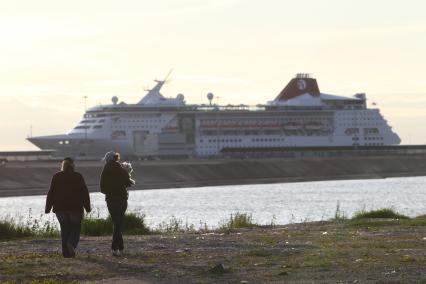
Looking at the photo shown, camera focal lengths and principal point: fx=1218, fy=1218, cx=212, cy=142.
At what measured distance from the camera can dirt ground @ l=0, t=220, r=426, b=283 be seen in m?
16.3

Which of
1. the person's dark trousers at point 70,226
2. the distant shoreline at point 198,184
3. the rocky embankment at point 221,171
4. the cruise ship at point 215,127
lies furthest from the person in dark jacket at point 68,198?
the cruise ship at point 215,127

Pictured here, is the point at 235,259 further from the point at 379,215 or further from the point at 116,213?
the point at 379,215

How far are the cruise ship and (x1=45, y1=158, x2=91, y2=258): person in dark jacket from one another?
369 ft

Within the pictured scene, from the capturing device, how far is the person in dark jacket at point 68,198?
1894 cm

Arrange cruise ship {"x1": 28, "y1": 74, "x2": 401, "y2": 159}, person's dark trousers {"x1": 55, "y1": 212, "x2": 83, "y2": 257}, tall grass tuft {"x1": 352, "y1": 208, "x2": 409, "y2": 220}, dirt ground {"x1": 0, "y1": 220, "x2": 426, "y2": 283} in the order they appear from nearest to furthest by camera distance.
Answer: dirt ground {"x1": 0, "y1": 220, "x2": 426, "y2": 283} → person's dark trousers {"x1": 55, "y1": 212, "x2": 83, "y2": 257} → tall grass tuft {"x1": 352, "y1": 208, "x2": 409, "y2": 220} → cruise ship {"x1": 28, "y1": 74, "x2": 401, "y2": 159}

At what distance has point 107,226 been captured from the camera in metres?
25.9

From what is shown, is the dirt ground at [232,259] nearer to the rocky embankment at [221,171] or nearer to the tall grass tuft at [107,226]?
the tall grass tuft at [107,226]

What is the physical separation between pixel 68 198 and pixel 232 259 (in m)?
2.72

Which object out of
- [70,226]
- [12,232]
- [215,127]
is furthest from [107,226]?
[215,127]

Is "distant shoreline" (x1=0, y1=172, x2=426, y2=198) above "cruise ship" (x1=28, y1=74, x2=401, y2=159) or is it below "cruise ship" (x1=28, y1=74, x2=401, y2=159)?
below

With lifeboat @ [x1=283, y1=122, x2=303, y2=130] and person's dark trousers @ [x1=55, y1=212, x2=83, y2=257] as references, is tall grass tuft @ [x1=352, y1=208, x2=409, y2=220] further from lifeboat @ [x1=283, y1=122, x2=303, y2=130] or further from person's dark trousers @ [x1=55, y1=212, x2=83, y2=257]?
lifeboat @ [x1=283, y1=122, x2=303, y2=130]

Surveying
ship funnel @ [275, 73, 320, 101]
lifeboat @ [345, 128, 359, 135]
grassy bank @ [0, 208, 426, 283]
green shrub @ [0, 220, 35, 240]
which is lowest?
grassy bank @ [0, 208, 426, 283]

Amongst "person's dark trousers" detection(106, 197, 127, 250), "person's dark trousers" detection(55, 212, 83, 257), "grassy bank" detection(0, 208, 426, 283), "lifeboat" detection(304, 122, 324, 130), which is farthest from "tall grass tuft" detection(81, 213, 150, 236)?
"lifeboat" detection(304, 122, 324, 130)

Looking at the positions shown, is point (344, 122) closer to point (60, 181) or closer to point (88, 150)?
point (88, 150)
